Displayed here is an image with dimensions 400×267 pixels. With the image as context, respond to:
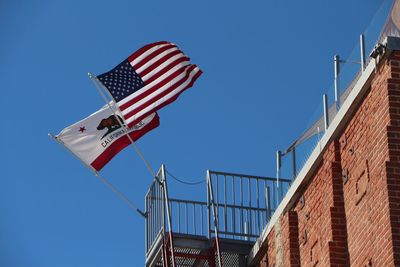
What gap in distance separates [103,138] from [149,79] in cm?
187

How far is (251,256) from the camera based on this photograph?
38.2 m

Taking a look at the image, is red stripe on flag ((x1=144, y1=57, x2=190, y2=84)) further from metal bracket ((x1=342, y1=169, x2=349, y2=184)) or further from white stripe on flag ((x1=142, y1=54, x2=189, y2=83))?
metal bracket ((x1=342, y1=169, x2=349, y2=184))

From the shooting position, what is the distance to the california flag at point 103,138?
3916 centimetres

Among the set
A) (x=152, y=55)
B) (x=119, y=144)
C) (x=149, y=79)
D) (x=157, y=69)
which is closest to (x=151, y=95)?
(x=149, y=79)

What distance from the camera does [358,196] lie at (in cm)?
3103

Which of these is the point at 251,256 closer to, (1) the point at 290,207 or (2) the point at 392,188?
(1) the point at 290,207

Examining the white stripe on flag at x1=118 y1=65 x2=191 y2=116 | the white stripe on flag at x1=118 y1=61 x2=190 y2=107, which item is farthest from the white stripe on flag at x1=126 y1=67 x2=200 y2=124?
Result: the white stripe on flag at x1=118 y1=61 x2=190 y2=107

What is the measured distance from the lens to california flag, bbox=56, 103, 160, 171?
39156 mm

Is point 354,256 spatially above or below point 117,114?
below

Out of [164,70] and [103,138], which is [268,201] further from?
[103,138]

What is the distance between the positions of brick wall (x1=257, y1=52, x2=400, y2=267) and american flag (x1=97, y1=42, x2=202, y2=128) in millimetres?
5297

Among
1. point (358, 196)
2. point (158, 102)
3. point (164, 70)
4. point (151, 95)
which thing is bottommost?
point (358, 196)

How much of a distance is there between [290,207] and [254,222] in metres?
3.58

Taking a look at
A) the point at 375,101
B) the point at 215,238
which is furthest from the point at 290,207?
the point at 375,101
